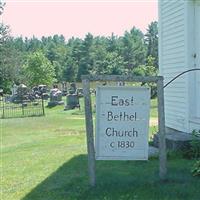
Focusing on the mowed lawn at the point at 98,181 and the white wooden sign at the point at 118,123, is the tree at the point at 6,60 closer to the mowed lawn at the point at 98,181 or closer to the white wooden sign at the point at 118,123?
the mowed lawn at the point at 98,181

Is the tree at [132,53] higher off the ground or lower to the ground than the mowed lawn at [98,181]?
higher

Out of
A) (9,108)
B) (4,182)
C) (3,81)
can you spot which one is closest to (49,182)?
(4,182)

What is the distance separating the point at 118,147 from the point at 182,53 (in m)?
4.25

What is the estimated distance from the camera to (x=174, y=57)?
10.8 metres

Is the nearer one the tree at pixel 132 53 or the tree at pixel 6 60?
the tree at pixel 6 60

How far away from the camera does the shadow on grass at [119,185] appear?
19.5 feet

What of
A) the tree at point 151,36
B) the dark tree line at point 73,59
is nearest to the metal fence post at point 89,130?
the dark tree line at point 73,59

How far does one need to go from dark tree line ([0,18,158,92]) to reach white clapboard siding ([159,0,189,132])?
39.3 m

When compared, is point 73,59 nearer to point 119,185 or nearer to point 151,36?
point 151,36

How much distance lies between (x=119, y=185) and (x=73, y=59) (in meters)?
109

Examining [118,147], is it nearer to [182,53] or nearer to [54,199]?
[54,199]

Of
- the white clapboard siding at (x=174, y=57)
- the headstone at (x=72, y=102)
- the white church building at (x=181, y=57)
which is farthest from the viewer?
the headstone at (x=72, y=102)

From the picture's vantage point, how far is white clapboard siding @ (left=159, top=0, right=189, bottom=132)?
33.3 ft

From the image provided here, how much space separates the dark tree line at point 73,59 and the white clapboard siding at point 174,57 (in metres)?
39.3
